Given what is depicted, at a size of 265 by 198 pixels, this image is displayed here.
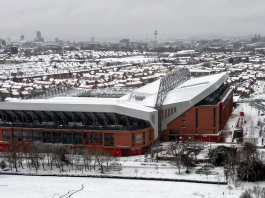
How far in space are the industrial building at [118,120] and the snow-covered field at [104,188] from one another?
420 cm

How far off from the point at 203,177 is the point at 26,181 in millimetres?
9268

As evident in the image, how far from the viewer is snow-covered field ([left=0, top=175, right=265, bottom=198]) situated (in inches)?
633

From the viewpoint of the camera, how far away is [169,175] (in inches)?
714

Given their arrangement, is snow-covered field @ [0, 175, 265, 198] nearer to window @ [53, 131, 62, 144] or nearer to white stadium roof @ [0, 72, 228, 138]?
window @ [53, 131, 62, 144]

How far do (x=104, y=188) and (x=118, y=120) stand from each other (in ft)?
20.8

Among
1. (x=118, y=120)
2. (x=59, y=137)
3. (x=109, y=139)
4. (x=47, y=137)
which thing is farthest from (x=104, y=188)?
(x=47, y=137)

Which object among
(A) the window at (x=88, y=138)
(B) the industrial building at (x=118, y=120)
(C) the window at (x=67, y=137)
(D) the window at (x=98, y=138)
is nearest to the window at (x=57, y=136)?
(B) the industrial building at (x=118, y=120)

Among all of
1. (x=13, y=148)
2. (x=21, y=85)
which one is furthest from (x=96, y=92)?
(x=21, y=85)

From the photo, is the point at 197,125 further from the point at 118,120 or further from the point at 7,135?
the point at 7,135

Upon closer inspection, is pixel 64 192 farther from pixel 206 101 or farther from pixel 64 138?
pixel 206 101

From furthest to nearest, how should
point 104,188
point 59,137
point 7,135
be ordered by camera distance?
point 7,135, point 59,137, point 104,188

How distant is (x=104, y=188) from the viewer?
55.6 ft

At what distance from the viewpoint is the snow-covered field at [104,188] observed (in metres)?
16.1

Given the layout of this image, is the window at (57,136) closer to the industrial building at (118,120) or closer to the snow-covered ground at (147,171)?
the industrial building at (118,120)
